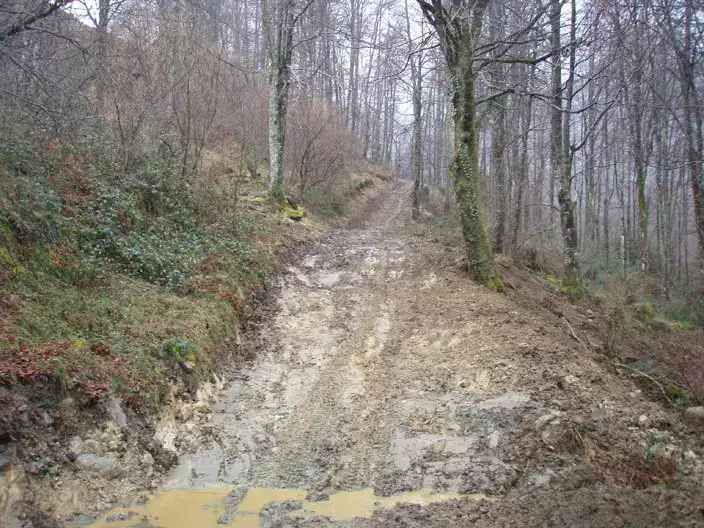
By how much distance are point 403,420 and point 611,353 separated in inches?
172

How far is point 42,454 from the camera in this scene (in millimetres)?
4617

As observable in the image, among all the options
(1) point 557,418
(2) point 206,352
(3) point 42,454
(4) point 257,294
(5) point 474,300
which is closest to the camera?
(3) point 42,454

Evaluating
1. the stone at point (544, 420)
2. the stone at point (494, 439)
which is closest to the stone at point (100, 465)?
the stone at point (494, 439)

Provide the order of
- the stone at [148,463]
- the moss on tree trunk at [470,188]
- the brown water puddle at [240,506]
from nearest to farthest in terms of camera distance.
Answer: the brown water puddle at [240,506]
the stone at [148,463]
the moss on tree trunk at [470,188]

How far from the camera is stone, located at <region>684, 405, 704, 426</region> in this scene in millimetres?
5625

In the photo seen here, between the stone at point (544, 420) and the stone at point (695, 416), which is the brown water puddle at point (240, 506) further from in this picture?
the stone at point (695, 416)

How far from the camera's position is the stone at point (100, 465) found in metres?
4.88

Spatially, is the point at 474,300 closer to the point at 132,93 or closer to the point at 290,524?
the point at 290,524

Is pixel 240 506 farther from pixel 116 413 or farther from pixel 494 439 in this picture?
pixel 494 439

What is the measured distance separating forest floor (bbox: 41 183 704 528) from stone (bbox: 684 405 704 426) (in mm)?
150

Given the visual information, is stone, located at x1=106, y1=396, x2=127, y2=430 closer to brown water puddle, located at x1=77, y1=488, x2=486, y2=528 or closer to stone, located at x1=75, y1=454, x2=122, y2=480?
stone, located at x1=75, y1=454, x2=122, y2=480

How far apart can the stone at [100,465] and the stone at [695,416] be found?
5.98 meters

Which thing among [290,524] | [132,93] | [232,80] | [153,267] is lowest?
[290,524]

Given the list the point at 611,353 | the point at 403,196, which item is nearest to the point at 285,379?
the point at 611,353
